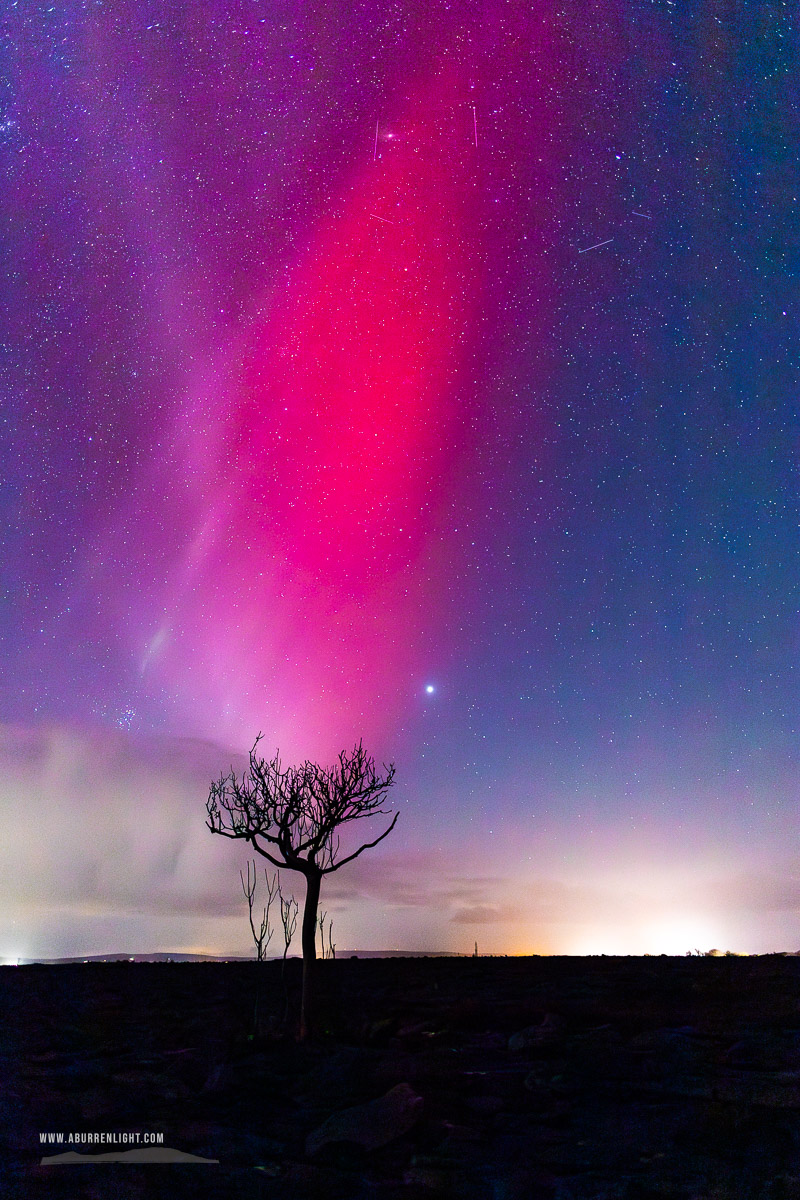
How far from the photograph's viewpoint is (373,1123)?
10930 millimetres

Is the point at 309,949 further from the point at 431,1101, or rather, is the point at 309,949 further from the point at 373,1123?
the point at 373,1123

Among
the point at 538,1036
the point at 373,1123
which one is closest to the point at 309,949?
the point at 538,1036

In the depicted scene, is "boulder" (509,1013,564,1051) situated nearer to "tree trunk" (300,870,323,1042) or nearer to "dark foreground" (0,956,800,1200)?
"dark foreground" (0,956,800,1200)

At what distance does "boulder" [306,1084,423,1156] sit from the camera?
10570 millimetres

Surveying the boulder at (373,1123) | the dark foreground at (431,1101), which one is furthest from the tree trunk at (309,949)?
the boulder at (373,1123)

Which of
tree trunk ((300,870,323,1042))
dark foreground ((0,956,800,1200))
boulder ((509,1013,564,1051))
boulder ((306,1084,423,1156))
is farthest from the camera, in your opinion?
tree trunk ((300,870,323,1042))

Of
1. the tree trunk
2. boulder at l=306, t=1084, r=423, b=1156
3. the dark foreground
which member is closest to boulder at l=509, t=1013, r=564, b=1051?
the dark foreground

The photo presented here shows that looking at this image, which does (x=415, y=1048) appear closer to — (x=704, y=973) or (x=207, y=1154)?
(x=207, y=1154)

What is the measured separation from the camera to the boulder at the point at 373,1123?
1057 cm

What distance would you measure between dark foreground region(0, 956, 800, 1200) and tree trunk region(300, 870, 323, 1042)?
28.9 inches

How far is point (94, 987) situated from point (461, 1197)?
1408 inches

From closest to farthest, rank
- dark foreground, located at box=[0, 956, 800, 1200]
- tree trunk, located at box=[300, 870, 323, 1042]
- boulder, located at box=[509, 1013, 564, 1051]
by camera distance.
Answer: dark foreground, located at box=[0, 956, 800, 1200] → boulder, located at box=[509, 1013, 564, 1051] → tree trunk, located at box=[300, 870, 323, 1042]

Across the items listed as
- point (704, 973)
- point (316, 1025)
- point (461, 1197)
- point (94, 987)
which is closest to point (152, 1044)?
point (316, 1025)

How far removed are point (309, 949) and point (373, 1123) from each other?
838cm
